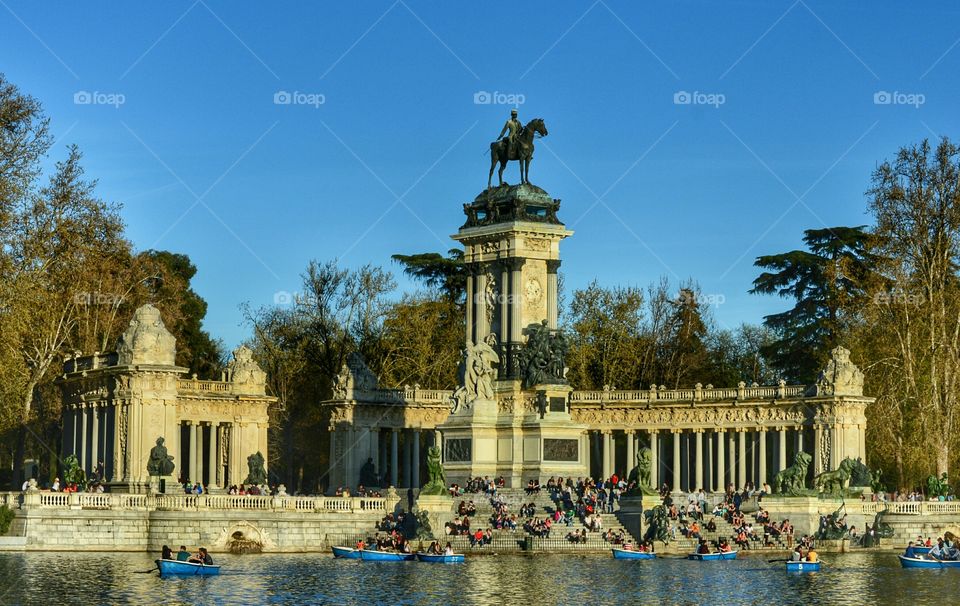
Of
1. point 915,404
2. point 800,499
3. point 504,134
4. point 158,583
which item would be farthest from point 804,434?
point 158,583

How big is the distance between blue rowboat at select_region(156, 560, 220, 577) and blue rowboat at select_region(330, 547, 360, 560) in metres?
9.09

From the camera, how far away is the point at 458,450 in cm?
8281

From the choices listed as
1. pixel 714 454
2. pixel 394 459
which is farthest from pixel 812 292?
pixel 394 459

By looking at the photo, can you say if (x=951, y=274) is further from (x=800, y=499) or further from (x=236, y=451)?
(x=236, y=451)

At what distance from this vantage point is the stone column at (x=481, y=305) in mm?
85312

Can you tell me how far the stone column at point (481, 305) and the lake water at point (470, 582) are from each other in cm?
1672

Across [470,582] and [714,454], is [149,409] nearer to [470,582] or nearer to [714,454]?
[470,582]

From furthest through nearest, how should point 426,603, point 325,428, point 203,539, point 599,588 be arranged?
point 325,428, point 203,539, point 599,588, point 426,603

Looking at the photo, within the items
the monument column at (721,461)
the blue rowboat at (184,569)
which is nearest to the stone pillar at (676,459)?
the monument column at (721,461)

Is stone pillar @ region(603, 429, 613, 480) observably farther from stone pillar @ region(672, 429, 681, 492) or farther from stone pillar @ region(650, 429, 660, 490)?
stone pillar @ region(672, 429, 681, 492)

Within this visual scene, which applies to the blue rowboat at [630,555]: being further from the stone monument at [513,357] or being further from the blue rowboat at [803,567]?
the stone monument at [513,357]

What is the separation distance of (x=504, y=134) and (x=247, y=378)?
55.7ft

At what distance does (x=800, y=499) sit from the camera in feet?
260

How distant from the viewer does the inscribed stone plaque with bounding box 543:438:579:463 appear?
269ft
